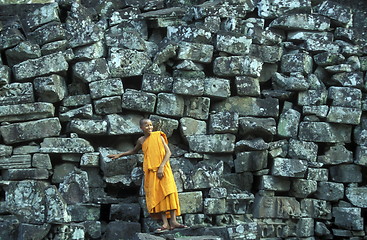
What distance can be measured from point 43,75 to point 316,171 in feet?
14.4

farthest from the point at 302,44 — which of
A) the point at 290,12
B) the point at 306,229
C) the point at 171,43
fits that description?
the point at 306,229

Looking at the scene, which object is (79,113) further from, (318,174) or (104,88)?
(318,174)

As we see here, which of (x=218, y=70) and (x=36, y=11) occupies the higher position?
(x=36, y=11)

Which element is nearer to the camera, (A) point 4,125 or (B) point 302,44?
(A) point 4,125

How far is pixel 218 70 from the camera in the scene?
458 inches

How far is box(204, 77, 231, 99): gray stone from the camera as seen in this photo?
11.6m

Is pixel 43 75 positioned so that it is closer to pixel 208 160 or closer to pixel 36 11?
pixel 36 11

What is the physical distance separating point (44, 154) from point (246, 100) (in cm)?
318

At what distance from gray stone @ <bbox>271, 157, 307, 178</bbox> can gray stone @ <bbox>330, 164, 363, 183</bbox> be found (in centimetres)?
64

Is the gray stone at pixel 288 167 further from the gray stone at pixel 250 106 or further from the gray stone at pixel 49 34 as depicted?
the gray stone at pixel 49 34

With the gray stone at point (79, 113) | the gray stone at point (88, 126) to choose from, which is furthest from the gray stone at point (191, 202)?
the gray stone at point (79, 113)

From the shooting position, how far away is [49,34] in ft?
37.2

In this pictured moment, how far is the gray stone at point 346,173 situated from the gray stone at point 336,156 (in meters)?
0.10

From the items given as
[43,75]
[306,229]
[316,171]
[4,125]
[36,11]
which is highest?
[36,11]
